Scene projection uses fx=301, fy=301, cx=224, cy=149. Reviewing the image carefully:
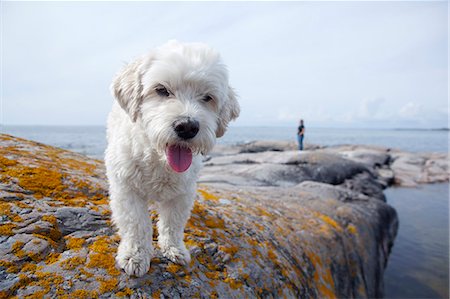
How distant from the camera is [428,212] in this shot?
43.6ft

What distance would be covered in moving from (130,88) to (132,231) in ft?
4.95

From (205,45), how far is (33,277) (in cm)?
269

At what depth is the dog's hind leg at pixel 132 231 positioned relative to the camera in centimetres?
264

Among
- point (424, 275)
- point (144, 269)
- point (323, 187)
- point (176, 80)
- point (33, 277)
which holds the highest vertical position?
point (176, 80)

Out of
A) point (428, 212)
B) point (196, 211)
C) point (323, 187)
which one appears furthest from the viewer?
point (428, 212)

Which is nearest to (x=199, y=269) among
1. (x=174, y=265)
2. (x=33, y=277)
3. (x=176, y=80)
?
(x=174, y=265)

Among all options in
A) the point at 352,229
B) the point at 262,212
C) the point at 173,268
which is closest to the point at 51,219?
the point at 173,268

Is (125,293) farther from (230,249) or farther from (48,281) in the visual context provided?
(230,249)

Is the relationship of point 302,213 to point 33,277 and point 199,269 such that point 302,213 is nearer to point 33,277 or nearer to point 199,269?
point 199,269

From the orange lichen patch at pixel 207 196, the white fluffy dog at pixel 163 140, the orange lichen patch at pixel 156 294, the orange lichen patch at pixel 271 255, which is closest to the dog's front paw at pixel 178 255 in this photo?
the white fluffy dog at pixel 163 140

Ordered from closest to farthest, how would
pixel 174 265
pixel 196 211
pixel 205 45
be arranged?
pixel 174 265 → pixel 205 45 → pixel 196 211

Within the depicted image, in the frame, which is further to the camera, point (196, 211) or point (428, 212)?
point (428, 212)

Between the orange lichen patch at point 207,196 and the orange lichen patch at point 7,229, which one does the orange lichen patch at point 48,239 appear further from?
the orange lichen patch at point 207,196

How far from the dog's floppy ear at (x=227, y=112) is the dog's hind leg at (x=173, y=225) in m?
0.85
